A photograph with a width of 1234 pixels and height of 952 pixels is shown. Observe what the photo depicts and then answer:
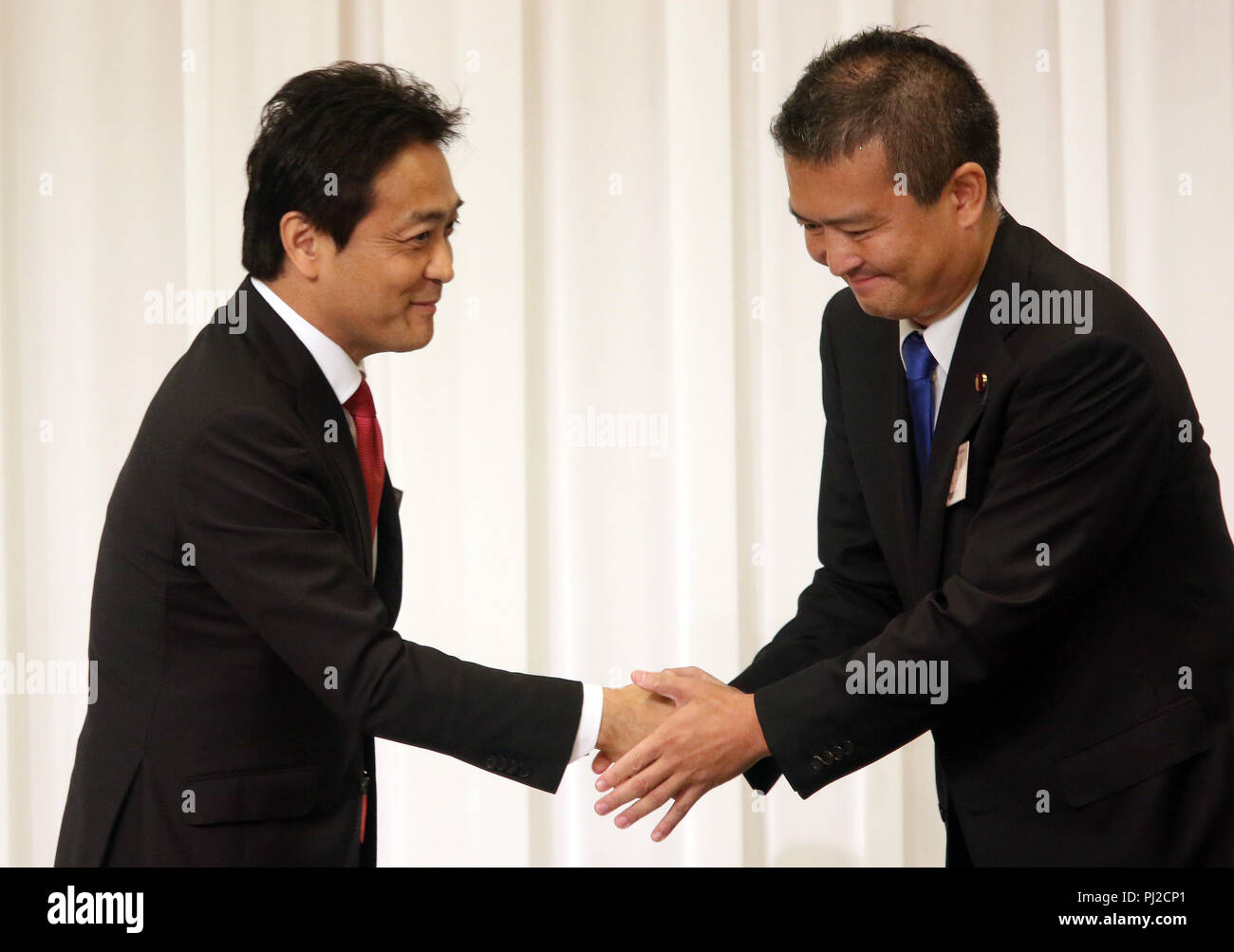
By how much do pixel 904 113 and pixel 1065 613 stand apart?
750 mm

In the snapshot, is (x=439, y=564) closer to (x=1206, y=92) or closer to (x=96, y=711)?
(x=96, y=711)

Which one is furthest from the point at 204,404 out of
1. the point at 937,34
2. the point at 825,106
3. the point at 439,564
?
the point at 937,34

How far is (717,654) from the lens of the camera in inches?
130

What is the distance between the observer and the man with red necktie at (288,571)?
1.76 meters

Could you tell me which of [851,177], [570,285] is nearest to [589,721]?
[851,177]

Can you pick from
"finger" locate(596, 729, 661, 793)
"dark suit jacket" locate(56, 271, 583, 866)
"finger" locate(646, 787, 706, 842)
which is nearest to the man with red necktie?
"dark suit jacket" locate(56, 271, 583, 866)

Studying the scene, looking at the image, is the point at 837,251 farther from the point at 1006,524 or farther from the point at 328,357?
the point at 328,357

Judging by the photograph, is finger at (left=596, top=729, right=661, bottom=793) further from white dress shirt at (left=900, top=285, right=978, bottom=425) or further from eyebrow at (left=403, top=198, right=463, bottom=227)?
eyebrow at (left=403, top=198, right=463, bottom=227)

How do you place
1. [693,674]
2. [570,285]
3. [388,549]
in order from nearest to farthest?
[388,549], [693,674], [570,285]

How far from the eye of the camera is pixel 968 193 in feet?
6.38

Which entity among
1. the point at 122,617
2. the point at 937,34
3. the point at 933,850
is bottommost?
the point at 933,850

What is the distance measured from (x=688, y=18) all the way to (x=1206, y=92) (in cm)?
132

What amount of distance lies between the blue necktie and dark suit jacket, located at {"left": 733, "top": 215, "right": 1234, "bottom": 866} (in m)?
0.10

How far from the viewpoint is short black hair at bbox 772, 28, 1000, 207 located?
1.91m
